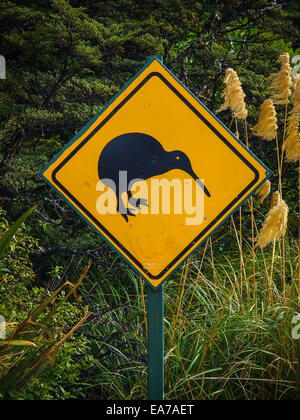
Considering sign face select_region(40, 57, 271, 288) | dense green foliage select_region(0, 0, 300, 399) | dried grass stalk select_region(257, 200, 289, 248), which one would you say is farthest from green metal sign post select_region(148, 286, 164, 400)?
dried grass stalk select_region(257, 200, 289, 248)

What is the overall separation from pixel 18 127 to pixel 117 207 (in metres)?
3.20

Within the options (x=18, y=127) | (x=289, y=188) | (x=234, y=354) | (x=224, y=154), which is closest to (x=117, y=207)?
(x=224, y=154)

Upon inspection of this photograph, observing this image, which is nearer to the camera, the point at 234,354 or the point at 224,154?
the point at 224,154

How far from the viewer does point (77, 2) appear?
20.6ft

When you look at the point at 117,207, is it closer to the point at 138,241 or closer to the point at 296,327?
the point at 138,241

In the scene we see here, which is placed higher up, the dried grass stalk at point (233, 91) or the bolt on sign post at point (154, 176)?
the dried grass stalk at point (233, 91)

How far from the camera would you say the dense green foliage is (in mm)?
3650

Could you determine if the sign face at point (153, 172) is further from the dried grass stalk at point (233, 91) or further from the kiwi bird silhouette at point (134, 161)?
the dried grass stalk at point (233, 91)

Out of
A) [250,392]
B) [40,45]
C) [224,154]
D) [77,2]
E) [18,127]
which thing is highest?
[77,2]

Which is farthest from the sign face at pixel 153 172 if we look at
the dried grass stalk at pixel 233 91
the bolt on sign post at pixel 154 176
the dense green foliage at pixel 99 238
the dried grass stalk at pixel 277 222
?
the dried grass stalk at pixel 233 91

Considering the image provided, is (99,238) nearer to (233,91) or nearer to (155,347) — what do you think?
(233,91)

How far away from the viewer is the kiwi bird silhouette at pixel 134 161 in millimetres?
2615

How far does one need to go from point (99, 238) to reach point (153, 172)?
3.02m

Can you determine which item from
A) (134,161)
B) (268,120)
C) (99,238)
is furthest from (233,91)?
(99,238)
